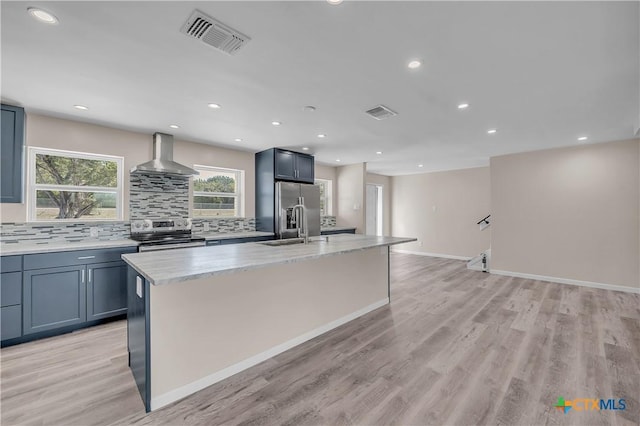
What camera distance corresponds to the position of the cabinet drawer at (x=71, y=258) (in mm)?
2621

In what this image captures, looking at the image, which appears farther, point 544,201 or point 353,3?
point 544,201

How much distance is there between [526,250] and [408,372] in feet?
14.5

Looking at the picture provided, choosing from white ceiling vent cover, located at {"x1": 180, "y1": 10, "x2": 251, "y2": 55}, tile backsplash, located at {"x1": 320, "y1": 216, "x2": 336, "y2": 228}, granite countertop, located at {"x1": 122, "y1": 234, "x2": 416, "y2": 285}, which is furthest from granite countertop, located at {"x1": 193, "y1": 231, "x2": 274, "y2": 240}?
white ceiling vent cover, located at {"x1": 180, "y1": 10, "x2": 251, "y2": 55}

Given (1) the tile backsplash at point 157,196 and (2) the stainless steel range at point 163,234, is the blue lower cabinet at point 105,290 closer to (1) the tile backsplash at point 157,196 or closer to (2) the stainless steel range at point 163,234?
(2) the stainless steel range at point 163,234

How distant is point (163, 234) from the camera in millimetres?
3857

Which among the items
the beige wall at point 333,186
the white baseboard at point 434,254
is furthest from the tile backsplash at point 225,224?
the white baseboard at point 434,254

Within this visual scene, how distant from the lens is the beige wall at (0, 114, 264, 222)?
3061mm

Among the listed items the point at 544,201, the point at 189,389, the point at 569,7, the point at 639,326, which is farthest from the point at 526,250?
the point at 189,389

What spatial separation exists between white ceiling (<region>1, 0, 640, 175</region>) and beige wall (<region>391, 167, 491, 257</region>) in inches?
129

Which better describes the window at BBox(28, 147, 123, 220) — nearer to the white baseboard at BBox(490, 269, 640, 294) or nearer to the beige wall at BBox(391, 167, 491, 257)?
the white baseboard at BBox(490, 269, 640, 294)

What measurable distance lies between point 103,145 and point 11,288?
1910mm

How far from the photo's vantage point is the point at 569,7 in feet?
4.90

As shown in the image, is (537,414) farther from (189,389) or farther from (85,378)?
(85,378)

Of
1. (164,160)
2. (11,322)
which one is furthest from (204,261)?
(164,160)
